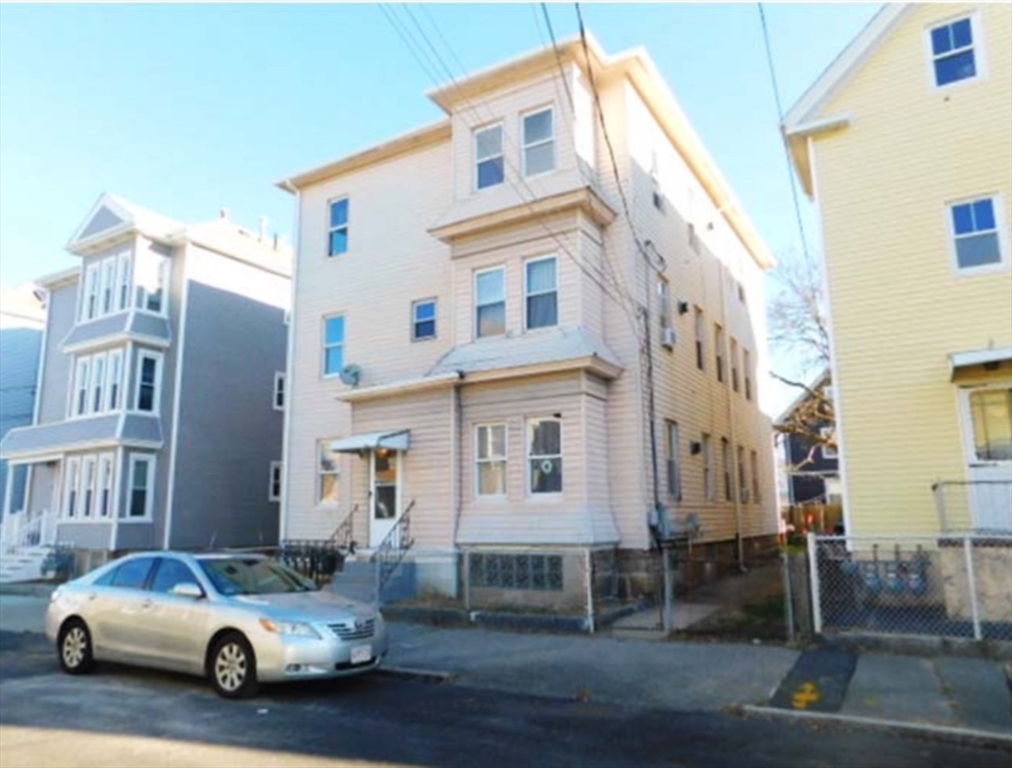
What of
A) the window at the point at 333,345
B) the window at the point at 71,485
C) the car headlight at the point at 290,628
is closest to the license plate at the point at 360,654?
the car headlight at the point at 290,628

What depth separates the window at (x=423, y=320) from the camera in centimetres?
1775

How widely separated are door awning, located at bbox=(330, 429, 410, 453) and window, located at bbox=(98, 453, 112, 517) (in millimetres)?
9133

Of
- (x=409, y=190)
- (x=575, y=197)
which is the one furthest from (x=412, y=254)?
(x=575, y=197)

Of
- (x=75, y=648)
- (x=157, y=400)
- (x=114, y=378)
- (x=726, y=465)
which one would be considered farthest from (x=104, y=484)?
(x=726, y=465)

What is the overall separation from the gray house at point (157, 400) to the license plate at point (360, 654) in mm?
15514

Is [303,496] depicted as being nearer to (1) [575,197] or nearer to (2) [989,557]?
(1) [575,197]

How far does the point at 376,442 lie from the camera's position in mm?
15875

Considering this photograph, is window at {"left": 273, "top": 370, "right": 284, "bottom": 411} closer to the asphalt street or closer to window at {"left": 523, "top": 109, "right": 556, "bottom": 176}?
window at {"left": 523, "top": 109, "right": 556, "bottom": 176}

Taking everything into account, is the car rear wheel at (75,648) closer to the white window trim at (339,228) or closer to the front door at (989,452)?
the white window trim at (339,228)

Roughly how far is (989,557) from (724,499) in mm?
9983

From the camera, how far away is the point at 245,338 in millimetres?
24469

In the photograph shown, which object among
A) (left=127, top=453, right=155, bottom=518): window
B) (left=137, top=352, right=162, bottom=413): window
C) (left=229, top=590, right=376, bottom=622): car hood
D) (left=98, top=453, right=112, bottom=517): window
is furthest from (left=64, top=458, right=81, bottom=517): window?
(left=229, top=590, right=376, bottom=622): car hood

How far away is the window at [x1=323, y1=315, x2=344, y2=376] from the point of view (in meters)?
19.3

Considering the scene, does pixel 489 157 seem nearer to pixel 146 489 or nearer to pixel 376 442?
pixel 376 442
